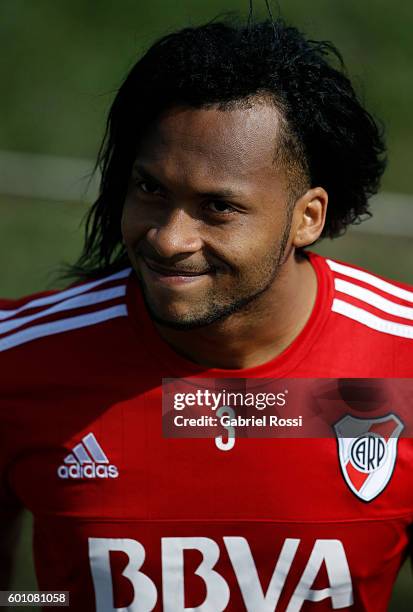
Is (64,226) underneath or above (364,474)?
above

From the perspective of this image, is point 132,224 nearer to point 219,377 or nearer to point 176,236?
point 176,236

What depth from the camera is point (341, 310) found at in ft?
12.0

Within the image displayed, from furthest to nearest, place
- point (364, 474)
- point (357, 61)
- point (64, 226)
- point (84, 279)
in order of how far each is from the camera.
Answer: point (357, 61) < point (64, 226) < point (84, 279) < point (364, 474)

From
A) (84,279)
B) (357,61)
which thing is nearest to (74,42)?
(357,61)

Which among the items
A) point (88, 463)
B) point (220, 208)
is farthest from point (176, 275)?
point (88, 463)

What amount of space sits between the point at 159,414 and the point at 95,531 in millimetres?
433

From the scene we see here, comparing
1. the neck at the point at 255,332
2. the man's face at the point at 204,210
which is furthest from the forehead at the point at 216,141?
the neck at the point at 255,332

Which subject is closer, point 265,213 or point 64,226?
point 265,213

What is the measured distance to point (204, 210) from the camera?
3230 millimetres

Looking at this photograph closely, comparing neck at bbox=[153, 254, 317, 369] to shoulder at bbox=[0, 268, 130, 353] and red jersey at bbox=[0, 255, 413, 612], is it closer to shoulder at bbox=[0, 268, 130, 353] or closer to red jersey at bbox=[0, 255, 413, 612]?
red jersey at bbox=[0, 255, 413, 612]

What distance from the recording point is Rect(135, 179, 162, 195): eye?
325cm

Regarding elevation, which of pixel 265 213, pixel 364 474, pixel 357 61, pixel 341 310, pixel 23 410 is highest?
pixel 357 61

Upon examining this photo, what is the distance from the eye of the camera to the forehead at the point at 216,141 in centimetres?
319

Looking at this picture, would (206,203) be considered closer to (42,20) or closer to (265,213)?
(265,213)
